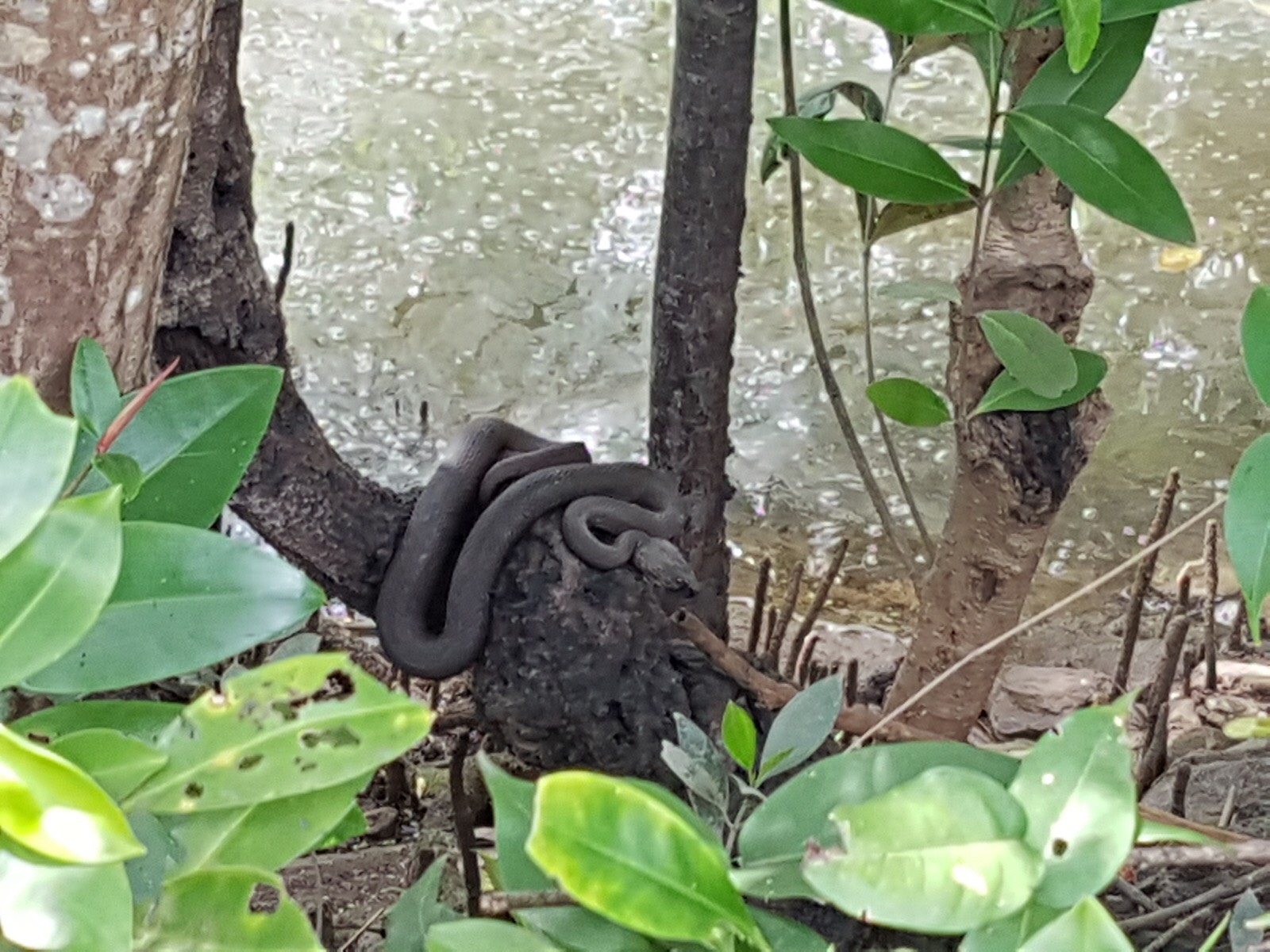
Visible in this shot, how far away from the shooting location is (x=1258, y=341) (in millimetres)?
558

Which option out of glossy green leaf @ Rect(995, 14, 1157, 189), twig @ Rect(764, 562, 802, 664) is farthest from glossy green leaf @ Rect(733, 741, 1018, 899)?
twig @ Rect(764, 562, 802, 664)

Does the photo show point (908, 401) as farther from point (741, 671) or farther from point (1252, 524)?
point (1252, 524)

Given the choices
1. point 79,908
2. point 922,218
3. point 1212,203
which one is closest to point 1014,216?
point 922,218

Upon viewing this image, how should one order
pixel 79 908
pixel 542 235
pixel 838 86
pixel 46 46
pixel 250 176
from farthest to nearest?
pixel 542 235 → pixel 838 86 → pixel 250 176 → pixel 46 46 → pixel 79 908

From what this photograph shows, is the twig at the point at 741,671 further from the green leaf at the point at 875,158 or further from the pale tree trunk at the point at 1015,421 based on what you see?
the green leaf at the point at 875,158

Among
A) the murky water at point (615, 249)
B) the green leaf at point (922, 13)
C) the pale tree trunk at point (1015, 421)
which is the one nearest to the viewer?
the green leaf at point (922, 13)

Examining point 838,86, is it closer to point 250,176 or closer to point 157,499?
point 250,176

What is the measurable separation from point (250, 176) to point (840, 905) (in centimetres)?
81

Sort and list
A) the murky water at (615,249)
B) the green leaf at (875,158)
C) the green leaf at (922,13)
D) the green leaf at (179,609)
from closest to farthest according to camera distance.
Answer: the green leaf at (179,609)
the green leaf at (922,13)
the green leaf at (875,158)
the murky water at (615,249)

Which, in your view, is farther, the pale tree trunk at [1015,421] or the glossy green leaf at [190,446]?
the pale tree trunk at [1015,421]

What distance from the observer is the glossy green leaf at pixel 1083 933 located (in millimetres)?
381

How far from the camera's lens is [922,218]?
120cm

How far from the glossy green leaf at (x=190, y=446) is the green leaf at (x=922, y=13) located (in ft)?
1.49

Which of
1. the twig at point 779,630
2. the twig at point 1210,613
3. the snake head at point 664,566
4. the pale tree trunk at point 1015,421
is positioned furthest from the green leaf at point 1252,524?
the twig at point 1210,613
